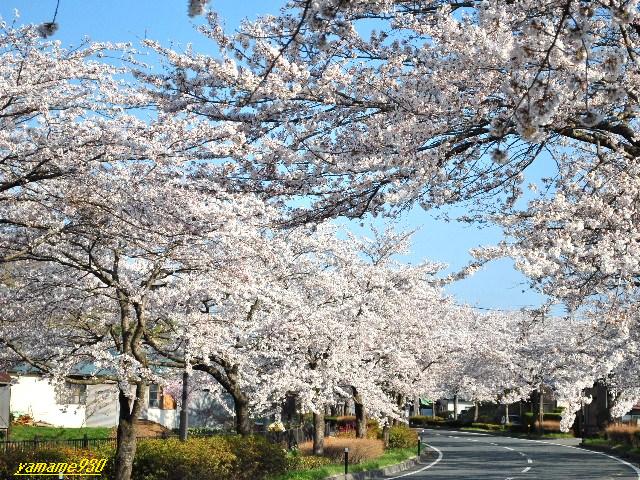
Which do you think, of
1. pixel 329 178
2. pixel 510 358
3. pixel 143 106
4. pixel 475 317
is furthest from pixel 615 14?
pixel 475 317

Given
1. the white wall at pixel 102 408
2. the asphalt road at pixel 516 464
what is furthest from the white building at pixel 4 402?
the asphalt road at pixel 516 464

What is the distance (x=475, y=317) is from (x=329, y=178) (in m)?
57.5

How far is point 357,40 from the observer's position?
6484mm

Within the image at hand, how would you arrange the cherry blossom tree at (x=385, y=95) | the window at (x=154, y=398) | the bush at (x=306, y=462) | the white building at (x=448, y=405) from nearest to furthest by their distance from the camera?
the cherry blossom tree at (x=385, y=95) < the bush at (x=306, y=462) < the window at (x=154, y=398) < the white building at (x=448, y=405)

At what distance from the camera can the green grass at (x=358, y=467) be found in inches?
699

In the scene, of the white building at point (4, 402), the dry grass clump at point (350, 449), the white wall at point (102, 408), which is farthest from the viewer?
the white wall at point (102, 408)

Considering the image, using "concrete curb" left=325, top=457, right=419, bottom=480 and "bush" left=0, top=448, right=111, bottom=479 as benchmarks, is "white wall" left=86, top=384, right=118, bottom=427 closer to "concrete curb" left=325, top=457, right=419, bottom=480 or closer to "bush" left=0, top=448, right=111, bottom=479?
"concrete curb" left=325, top=457, right=419, bottom=480

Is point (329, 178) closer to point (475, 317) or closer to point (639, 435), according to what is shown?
point (639, 435)

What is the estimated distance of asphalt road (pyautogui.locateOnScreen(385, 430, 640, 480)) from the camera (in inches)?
859

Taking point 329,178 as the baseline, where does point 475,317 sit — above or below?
above

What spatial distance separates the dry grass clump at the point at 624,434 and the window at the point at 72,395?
2514 cm

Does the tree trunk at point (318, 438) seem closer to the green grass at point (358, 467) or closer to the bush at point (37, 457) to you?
the green grass at point (358, 467)

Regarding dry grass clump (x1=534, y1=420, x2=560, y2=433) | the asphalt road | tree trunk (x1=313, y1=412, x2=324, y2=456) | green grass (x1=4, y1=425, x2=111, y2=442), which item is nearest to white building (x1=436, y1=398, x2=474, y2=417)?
dry grass clump (x1=534, y1=420, x2=560, y2=433)

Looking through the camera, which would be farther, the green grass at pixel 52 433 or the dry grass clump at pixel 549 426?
the dry grass clump at pixel 549 426
